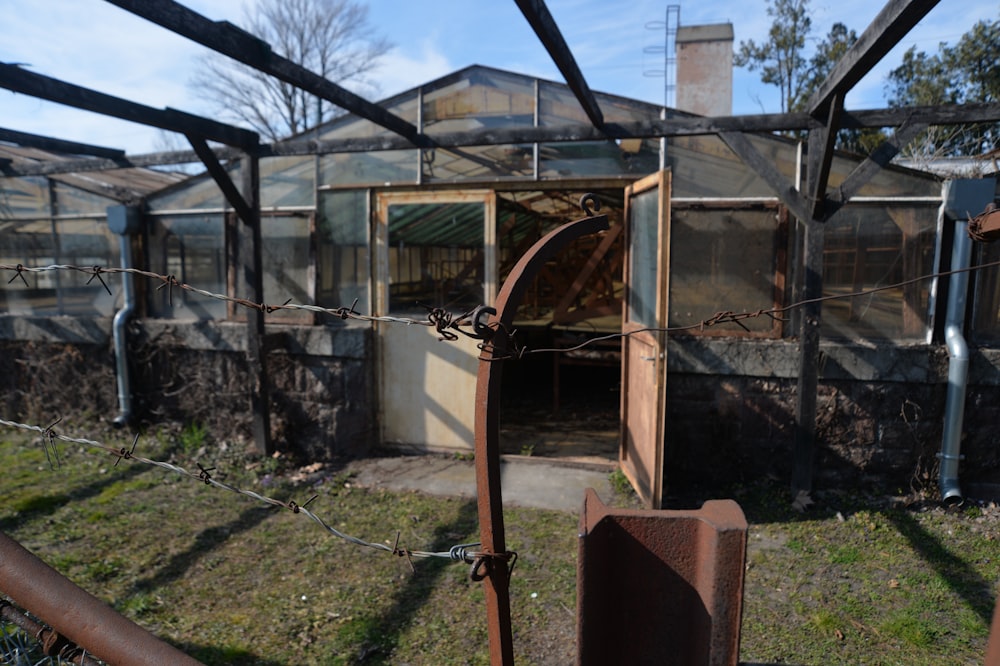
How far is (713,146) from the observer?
4.96 metres

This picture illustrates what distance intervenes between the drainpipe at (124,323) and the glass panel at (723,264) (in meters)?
5.18

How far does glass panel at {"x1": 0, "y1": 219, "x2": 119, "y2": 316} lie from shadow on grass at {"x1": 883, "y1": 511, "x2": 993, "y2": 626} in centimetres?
741

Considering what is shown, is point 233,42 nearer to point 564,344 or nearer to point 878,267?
point 878,267

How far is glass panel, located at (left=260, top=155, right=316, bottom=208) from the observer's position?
5824 mm

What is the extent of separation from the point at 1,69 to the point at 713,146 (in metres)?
4.80

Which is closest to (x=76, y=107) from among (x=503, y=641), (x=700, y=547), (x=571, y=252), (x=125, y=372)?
(x=125, y=372)

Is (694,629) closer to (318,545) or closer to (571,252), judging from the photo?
(318,545)

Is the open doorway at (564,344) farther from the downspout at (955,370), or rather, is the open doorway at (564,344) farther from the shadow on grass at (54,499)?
the shadow on grass at (54,499)

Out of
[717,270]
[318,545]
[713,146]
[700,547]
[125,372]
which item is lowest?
[318,545]

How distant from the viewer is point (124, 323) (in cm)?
625

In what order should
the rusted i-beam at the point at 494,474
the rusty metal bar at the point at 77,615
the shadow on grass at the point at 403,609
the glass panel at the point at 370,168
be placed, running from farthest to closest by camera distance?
the glass panel at the point at 370,168 < the shadow on grass at the point at 403,609 < the rusted i-beam at the point at 494,474 < the rusty metal bar at the point at 77,615

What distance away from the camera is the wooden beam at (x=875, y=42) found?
304cm

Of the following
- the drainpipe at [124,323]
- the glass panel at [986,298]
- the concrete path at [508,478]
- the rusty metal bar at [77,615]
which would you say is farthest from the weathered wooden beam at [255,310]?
the glass panel at [986,298]

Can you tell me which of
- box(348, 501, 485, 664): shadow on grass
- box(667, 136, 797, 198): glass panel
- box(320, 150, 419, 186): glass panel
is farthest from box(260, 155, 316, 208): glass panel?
box(348, 501, 485, 664): shadow on grass
